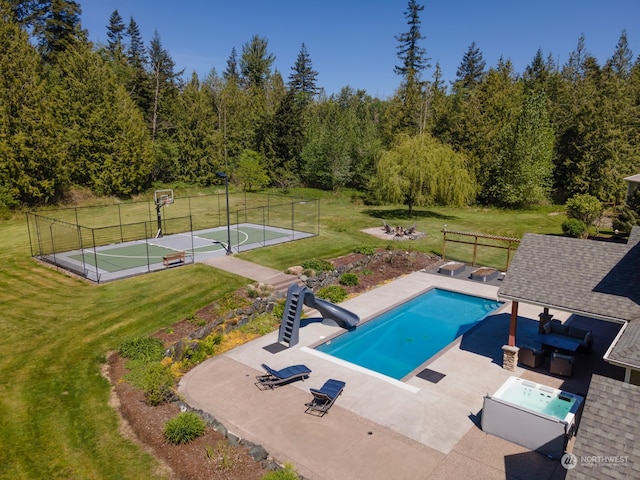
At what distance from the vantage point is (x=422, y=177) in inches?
1373

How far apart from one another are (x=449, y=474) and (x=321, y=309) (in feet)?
27.6

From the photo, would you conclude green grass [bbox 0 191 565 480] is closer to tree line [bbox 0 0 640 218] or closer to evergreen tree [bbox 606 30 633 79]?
tree line [bbox 0 0 640 218]

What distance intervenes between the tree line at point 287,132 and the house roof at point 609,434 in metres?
28.0

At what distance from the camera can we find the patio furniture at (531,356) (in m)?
14.1

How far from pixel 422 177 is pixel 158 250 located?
20599 millimetres

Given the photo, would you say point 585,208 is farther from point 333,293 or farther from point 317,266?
point 333,293

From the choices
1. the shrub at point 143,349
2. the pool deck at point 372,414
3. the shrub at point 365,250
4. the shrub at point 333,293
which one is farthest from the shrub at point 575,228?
the shrub at point 143,349

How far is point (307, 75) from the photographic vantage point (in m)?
80.3

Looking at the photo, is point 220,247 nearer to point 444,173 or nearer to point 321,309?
point 321,309

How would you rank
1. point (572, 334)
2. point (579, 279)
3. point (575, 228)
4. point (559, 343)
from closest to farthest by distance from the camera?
point (579, 279) → point (559, 343) → point (572, 334) → point (575, 228)

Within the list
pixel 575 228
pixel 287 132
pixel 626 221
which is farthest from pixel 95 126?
pixel 626 221

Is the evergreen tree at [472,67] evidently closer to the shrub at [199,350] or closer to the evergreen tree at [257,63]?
the evergreen tree at [257,63]

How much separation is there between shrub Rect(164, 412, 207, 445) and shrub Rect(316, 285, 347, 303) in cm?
1037

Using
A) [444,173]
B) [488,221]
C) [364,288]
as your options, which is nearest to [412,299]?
[364,288]
